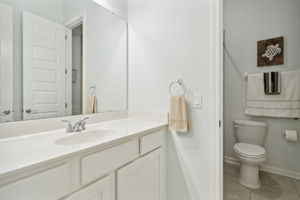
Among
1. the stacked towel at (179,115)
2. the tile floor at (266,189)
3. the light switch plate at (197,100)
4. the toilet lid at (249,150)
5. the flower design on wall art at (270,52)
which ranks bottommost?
the tile floor at (266,189)

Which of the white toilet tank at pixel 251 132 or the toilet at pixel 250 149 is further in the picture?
the white toilet tank at pixel 251 132

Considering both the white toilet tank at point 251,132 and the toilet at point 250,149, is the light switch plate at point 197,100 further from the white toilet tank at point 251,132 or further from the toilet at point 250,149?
the white toilet tank at point 251,132

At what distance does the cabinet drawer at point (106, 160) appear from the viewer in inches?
30.7

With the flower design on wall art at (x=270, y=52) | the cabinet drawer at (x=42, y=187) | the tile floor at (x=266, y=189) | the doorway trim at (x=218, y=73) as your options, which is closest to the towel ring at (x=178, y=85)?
the doorway trim at (x=218, y=73)

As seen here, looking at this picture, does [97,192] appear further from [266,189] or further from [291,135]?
[291,135]

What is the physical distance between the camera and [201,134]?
4.22 feet

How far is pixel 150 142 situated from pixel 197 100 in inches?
20.0

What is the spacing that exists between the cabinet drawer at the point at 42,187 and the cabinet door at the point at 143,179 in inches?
13.4

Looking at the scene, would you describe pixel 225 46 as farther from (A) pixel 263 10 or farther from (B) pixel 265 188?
(B) pixel 265 188

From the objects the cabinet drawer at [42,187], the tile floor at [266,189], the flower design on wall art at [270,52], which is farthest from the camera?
the flower design on wall art at [270,52]

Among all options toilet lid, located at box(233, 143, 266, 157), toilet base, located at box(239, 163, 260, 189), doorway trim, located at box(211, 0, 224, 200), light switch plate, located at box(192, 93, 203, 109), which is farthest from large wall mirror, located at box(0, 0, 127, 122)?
toilet base, located at box(239, 163, 260, 189)

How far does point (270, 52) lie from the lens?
82.3 inches

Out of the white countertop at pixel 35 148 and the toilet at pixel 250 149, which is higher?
the white countertop at pixel 35 148

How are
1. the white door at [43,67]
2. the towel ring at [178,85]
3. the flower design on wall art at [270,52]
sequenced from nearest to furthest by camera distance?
the white door at [43,67] → the towel ring at [178,85] → the flower design on wall art at [270,52]
